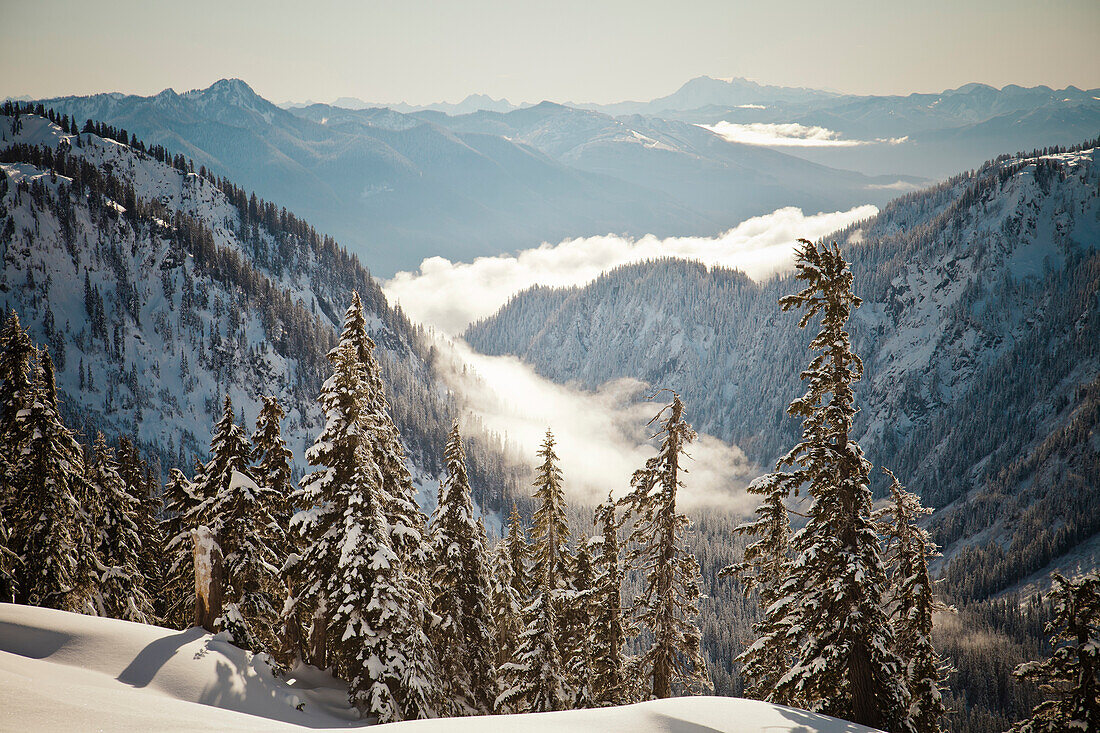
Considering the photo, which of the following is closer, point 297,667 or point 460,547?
point 297,667

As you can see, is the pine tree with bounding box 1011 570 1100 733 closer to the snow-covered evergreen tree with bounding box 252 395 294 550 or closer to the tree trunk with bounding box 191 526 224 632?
the snow-covered evergreen tree with bounding box 252 395 294 550

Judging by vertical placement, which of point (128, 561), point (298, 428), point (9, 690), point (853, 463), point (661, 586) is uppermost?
point (853, 463)

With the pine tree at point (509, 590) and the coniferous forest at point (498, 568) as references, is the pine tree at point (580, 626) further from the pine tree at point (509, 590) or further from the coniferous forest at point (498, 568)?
the pine tree at point (509, 590)

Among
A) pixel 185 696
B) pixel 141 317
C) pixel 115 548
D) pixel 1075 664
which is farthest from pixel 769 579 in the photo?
pixel 141 317

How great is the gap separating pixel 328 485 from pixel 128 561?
21.9 m

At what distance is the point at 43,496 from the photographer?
2570 cm

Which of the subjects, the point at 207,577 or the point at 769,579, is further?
the point at 207,577

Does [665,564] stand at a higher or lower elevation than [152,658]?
higher

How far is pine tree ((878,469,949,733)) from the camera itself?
21.0 meters

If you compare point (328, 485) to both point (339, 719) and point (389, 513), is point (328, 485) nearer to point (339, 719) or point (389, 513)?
point (389, 513)

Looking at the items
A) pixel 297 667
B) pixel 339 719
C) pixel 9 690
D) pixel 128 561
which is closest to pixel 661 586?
pixel 339 719

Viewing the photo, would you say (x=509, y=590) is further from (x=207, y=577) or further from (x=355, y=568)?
(x=207, y=577)

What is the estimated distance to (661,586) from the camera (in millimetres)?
20016

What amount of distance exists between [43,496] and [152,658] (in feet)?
43.8
